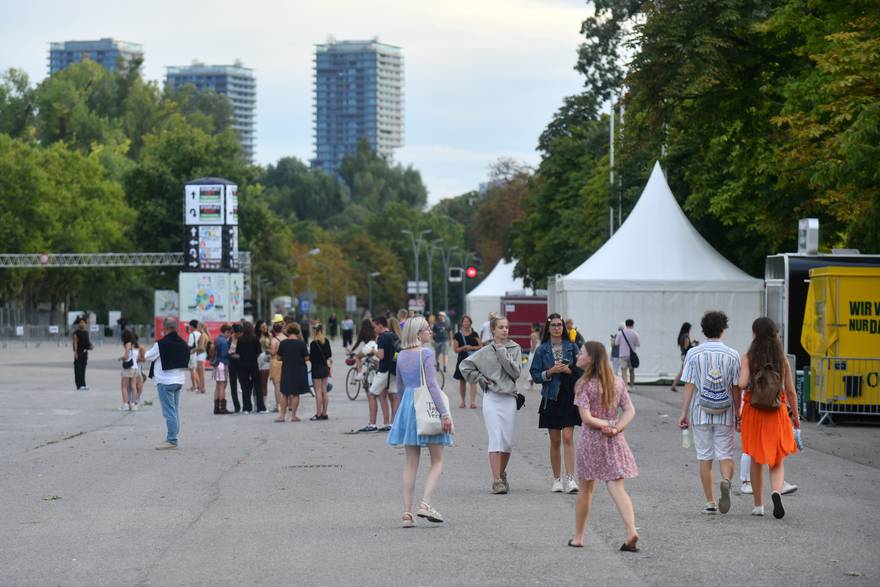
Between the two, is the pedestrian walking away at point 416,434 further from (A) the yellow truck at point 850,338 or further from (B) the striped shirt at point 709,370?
(A) the yellow truck at point 850,338

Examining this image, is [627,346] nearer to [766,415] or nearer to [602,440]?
[766,415]

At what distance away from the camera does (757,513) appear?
1188cm

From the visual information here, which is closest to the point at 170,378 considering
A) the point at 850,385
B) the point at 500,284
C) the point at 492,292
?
the point at 850,385

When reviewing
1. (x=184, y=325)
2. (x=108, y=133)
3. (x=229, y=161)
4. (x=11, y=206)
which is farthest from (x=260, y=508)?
(x=108, y=133)

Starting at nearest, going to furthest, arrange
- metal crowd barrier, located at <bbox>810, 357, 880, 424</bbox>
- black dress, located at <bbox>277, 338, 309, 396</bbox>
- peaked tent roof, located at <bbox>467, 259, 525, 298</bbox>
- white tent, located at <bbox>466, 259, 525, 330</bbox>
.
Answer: metal crowd barrier, located at <bbox>810, 357, 880, 424</bbox>
black dress, located at <bbox>277, 338, 309, 396</bbox>
white tent, located at <bbox>466, 259, 525, 330</bbox>
peaked tent roof, located at <bbox>467, 259, 525, 298</bbox>

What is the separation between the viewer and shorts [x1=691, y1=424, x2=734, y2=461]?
39.2 ft

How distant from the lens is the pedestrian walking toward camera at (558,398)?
1355cm

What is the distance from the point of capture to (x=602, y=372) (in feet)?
33.9

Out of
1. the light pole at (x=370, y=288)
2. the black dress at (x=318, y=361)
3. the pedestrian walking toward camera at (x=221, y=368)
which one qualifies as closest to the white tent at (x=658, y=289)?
the pedestrian walking toward camera at (x=221, y=368)

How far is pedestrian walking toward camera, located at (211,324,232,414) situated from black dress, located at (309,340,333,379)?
2.55m

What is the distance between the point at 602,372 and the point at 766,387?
2.10 meters

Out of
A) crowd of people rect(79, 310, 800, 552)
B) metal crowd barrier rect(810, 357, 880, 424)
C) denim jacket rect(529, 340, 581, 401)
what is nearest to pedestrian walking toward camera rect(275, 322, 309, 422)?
crowd of people rect(79, 310, 800, 552)

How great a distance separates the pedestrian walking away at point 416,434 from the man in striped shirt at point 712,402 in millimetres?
2053

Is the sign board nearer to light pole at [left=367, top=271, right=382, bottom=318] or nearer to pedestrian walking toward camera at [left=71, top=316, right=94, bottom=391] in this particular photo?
pedestrian walking toward camera at [left=71, top=316, right=94, bottom=391]
